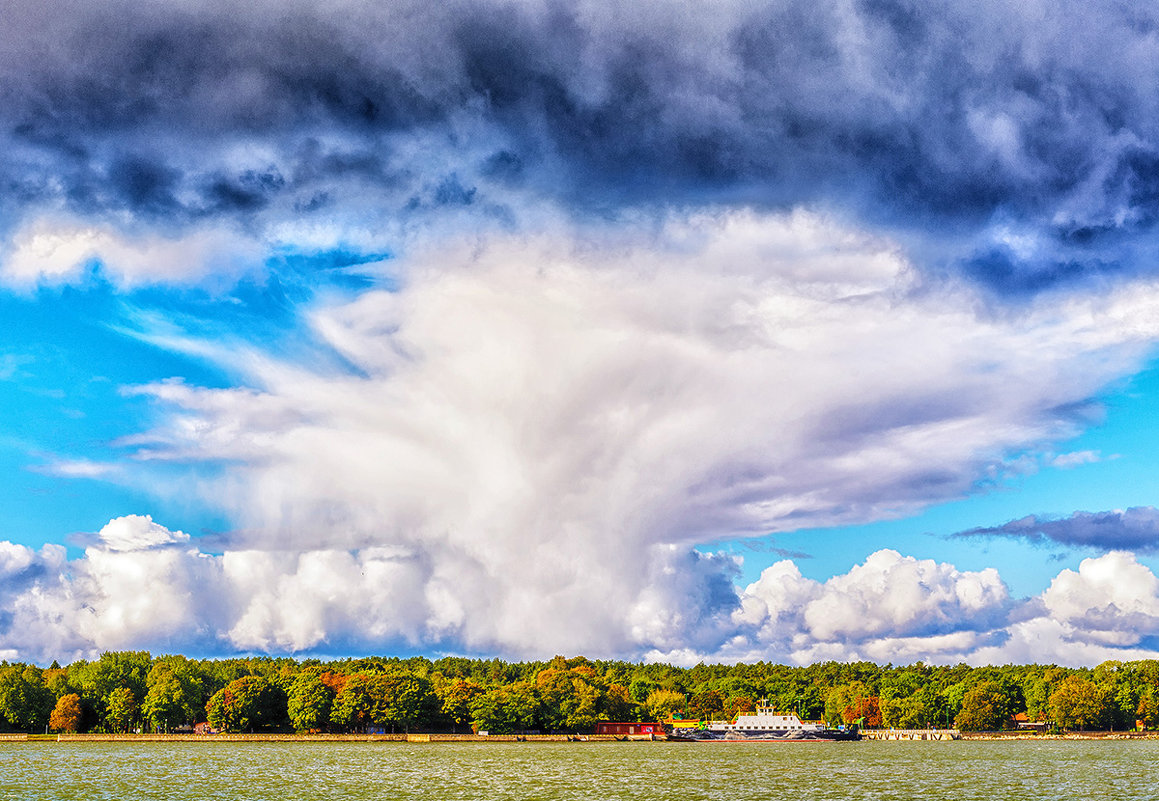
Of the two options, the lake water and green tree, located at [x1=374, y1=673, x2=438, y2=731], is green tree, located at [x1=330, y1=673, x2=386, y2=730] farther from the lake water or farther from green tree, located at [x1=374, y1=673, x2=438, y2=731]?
the lake water

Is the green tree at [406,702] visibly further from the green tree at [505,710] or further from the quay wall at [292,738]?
the green tree at [505,710]

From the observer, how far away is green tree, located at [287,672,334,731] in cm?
17275

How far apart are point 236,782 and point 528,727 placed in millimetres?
103834

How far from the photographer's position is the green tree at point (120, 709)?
174 metres

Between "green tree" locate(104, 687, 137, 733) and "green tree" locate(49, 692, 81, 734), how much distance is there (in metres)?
5.15

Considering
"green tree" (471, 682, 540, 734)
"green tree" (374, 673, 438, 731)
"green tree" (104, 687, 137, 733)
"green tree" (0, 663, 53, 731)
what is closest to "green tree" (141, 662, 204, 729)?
"green tree" (104, 687, 137, 733)

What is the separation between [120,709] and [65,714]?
808cm

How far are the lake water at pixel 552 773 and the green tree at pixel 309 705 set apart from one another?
14782mm

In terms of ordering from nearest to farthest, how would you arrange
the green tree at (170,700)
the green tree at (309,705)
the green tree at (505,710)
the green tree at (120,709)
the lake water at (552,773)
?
the lake water at (552,773), the green tree at (309,705), the green tree at (120,709), the green tree at (170,700), the green tree at (505,710)

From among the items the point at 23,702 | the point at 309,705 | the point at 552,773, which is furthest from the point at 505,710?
the point at 552,773

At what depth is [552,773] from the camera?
10225 cm

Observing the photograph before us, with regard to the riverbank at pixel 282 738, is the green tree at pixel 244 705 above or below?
above

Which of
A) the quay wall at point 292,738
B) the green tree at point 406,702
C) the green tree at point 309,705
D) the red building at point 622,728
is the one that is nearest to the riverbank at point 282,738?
the quay wall at point 292,738

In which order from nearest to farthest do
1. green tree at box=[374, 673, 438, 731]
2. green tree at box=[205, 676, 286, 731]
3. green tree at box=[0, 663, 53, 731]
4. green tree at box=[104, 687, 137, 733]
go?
green tree at box=[0, 663, 53, 731], green tree at box=[205, 676, 286, 731], green tree at box=[104, 687, 137, 733], green tree at box=[374, 673, 438, 731]
